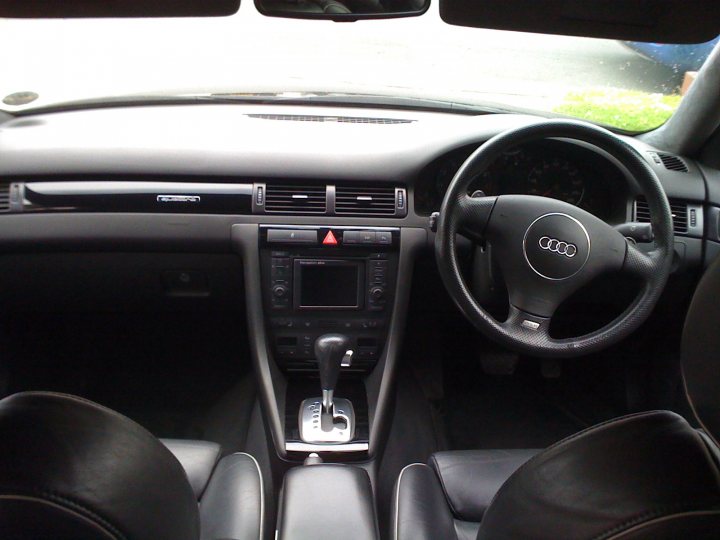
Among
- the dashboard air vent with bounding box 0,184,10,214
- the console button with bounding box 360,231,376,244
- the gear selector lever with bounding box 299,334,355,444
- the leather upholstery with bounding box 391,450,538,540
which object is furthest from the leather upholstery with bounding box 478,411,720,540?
the dashboard air vent with bounding box 0,184,10,214

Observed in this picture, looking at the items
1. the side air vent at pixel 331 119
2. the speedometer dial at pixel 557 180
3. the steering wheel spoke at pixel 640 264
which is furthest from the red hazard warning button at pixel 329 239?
the steering wheel spoke at pixel 640 264

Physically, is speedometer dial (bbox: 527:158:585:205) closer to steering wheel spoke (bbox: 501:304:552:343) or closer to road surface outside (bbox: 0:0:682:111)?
road surface outside (bbox: 0:0:682:111)

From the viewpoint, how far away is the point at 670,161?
8.05 feet

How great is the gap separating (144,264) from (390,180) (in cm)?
99

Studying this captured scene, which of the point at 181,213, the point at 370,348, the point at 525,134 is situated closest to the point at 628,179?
the point at 525,134

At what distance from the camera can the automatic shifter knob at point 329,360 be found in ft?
7.32

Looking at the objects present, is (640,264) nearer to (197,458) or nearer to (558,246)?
(558,246)

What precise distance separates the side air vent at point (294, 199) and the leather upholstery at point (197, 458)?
0.84m

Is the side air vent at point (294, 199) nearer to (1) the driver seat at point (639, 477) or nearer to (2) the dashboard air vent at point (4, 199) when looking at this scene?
(2) the dashboard air vent at point (4, 199)

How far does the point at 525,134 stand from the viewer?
1845 millimetres

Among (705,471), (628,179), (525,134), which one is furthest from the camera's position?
(628,179)

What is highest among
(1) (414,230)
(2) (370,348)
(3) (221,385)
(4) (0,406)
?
(4) (0,406)

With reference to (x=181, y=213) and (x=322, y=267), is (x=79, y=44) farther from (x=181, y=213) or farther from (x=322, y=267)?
(x=322, y=267)

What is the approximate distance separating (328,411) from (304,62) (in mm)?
1891
